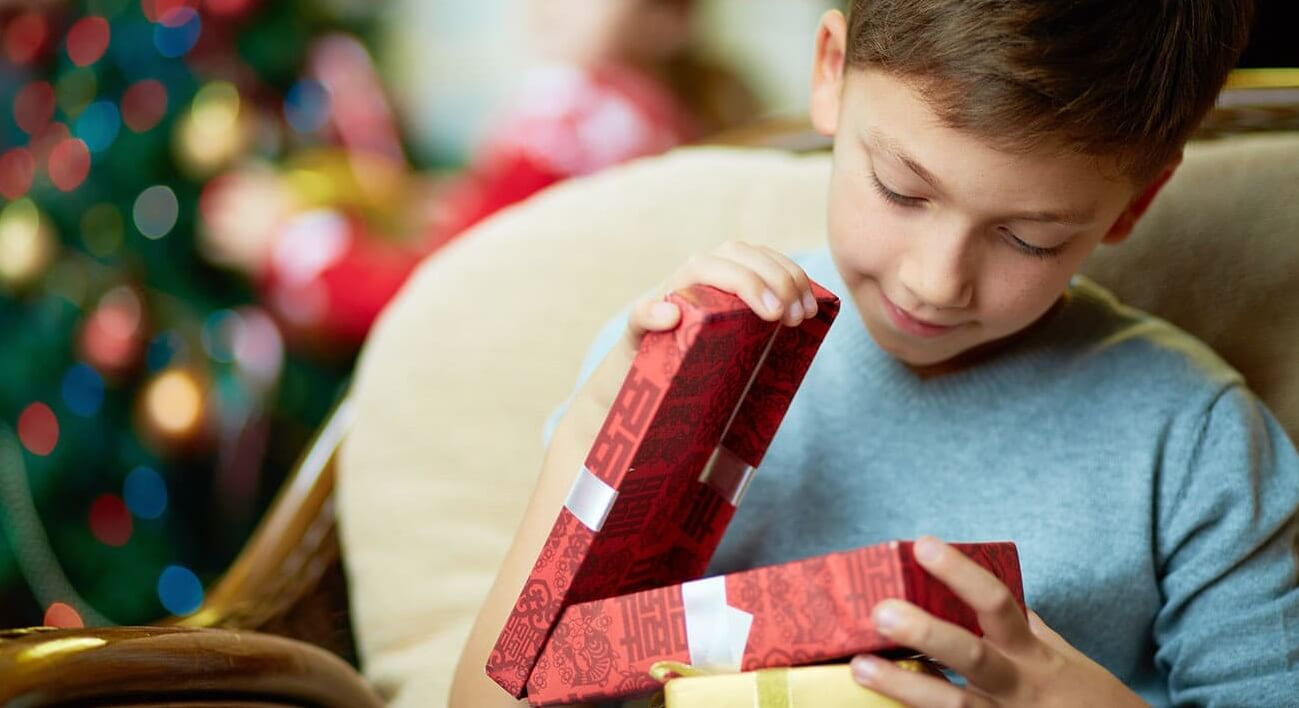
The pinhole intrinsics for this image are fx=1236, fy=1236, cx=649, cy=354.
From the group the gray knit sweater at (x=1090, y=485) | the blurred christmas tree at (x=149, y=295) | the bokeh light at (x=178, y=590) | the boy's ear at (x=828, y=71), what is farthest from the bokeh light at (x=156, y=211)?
the boy's ear at (x=828, y=71)

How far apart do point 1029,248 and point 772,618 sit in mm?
286

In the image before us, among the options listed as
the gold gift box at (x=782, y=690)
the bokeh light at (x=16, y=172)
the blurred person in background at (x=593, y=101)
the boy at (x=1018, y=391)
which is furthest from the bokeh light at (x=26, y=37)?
the gold gift box at (x=782, y=690)

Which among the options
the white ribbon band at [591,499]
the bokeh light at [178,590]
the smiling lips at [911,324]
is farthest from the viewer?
the bokeh light at [178,590]

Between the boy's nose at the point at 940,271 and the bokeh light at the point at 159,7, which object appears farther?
the bokeh light at the point at 159,7

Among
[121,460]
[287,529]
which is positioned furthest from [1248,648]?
[121,460]

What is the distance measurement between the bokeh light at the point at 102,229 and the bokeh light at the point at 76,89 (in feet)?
0.47

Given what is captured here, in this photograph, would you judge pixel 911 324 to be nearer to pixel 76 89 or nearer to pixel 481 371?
pixel 481 371

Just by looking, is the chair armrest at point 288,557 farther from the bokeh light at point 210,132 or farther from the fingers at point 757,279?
the bokeh light at point 210,132

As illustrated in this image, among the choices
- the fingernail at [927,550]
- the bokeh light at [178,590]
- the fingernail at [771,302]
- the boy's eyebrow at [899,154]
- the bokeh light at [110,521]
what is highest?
the boy's eyebrow at [899,154]

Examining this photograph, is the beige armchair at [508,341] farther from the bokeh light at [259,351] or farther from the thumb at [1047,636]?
the bokeh light at [259,351]

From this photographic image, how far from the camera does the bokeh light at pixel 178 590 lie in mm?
1855

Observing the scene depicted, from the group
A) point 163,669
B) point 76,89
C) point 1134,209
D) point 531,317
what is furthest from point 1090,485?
point 76,89

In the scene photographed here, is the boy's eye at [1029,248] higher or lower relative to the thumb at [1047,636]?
higher

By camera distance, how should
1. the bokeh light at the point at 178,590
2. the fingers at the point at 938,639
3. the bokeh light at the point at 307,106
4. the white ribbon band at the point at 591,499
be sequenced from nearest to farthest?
the fingers at the point at 938,639 → the white ribbon band at the point at 591,499 → the bokeh light at the point at 178,590 → the bokeh light at the point at 307,106
